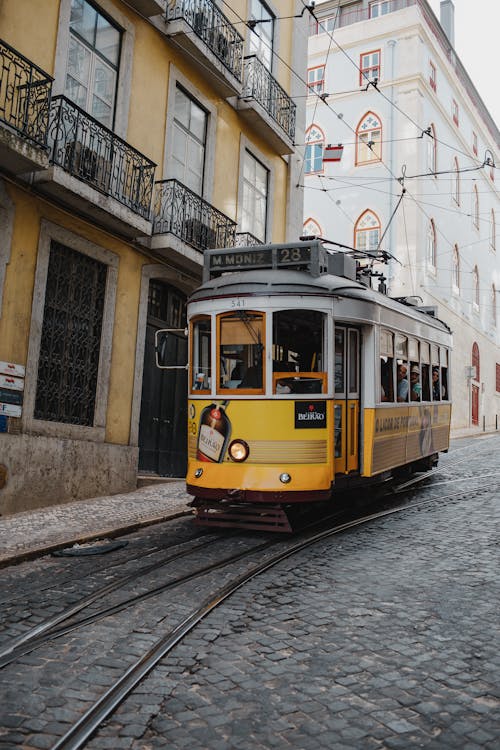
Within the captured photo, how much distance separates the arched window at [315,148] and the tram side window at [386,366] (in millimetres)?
21827

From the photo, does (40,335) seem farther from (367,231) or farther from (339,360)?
(367,231)

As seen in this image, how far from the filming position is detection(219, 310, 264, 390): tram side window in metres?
7.50

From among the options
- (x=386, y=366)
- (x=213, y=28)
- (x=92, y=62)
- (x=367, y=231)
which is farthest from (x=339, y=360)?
(x=367, y=231)

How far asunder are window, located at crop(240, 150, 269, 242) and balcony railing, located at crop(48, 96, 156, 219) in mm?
3699

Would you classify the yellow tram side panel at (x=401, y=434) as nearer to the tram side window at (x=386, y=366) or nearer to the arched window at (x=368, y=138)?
the tram side window at (x=386, y=366)

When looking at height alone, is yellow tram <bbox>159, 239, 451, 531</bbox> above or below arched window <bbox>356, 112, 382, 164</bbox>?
below

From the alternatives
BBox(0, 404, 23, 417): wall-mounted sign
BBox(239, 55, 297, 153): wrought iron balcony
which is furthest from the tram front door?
BBox(239, 55, 297, 153): wrought iron balcony

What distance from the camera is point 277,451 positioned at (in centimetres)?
729

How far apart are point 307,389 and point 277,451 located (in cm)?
76

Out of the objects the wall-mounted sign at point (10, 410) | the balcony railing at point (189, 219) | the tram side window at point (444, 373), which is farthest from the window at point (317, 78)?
the wall-mounted sign at point (10, 410)

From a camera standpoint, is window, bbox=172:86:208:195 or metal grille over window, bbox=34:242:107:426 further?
window, bbox=172:86:208:195

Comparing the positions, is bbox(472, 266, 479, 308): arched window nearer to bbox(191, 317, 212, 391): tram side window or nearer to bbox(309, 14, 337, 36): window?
bbox(309, 14, 337, 36): window

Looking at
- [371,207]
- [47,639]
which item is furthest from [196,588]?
[371,207]

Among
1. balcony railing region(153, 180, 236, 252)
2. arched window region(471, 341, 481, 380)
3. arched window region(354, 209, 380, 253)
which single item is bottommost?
balcony railing region(153, 180, 236, 252)
